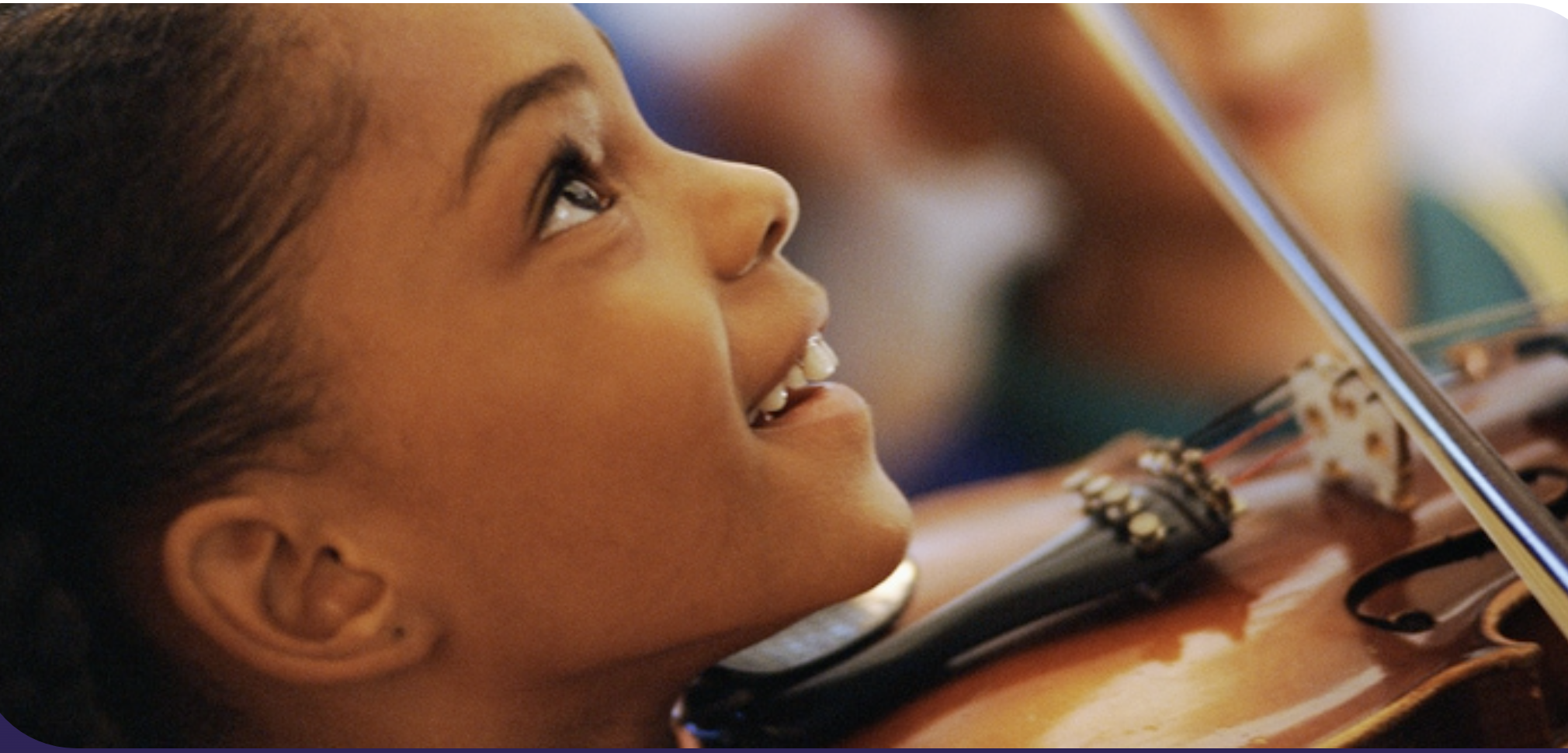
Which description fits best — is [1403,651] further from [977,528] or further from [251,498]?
[251,498]

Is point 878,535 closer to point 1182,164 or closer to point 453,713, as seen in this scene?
point 453,713

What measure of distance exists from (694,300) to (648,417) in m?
0.06

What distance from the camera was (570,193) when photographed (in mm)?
498

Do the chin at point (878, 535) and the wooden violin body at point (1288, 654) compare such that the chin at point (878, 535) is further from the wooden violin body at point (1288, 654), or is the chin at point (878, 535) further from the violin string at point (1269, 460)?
the violin string at point (1269, 460)

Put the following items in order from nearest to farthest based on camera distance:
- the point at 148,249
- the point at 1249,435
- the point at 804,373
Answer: the point at 148,249 → the point at 804,373 → the point at 1249,435

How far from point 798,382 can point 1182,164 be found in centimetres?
32

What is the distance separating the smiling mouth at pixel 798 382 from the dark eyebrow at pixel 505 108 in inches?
6.4

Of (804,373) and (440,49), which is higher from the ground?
(440,49)

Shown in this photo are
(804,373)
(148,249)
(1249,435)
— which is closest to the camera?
(148,249)

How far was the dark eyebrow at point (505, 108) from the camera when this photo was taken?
0.46m

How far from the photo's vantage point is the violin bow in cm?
49

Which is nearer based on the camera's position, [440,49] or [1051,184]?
[440,49]

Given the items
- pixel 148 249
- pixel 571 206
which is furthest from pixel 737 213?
pixel 148 249

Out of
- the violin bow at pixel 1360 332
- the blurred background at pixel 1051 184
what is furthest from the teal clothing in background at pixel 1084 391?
the violin bow at pixel 1360 332
